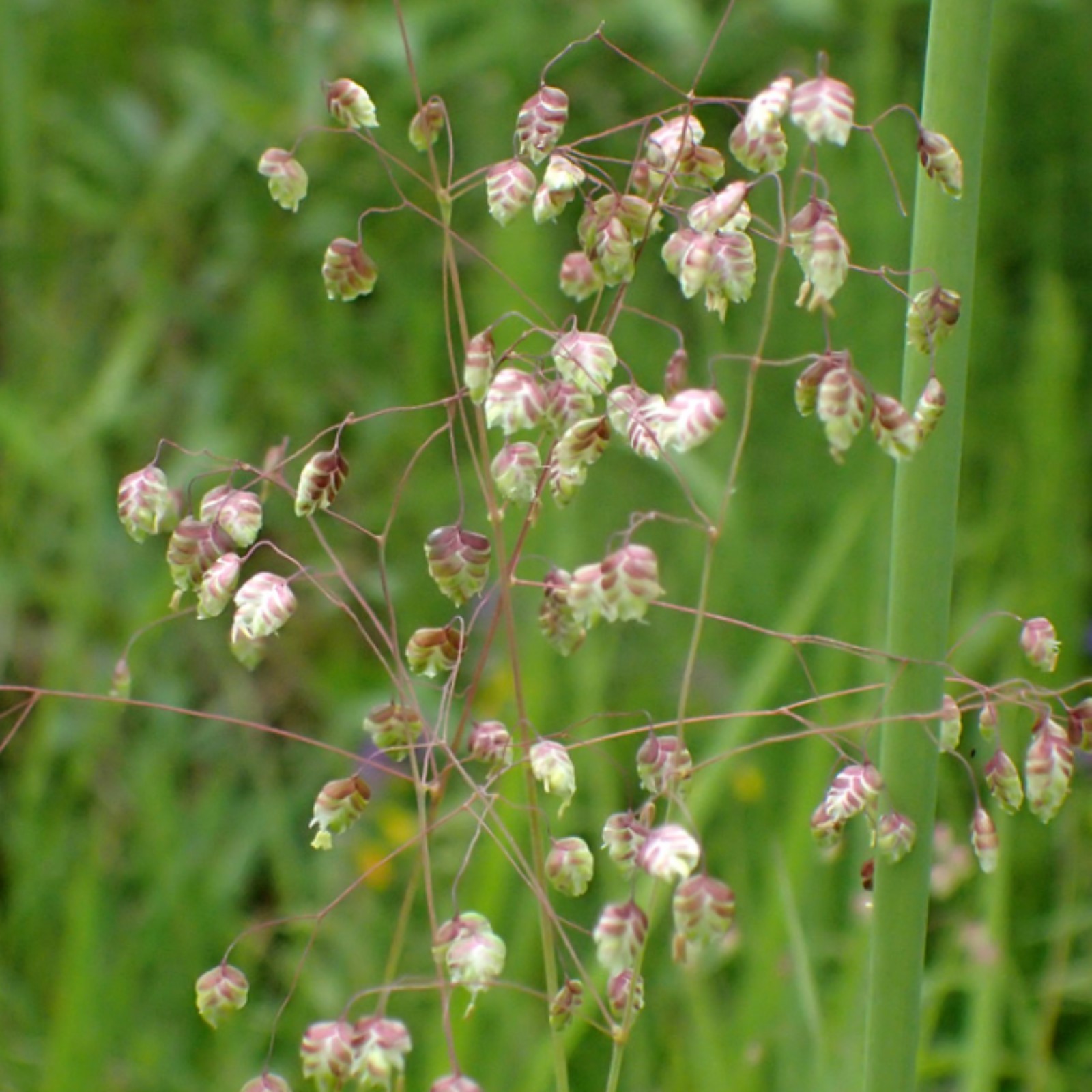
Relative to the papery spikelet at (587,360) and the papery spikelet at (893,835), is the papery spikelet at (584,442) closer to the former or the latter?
the papery spikelet at (587,360)

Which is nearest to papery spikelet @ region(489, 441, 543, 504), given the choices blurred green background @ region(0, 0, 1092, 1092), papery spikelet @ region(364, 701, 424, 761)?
papery spikelet @ region(364, 701, 424, 761)

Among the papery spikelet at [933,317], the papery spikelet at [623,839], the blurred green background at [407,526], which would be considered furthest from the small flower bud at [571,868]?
the blurred green background at [407,526]

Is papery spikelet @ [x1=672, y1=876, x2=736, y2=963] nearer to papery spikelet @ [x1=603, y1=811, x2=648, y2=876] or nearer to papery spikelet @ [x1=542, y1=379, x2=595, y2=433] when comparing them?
papery spikelet @ [x1=603, y1=811, x2=648, y2=876]

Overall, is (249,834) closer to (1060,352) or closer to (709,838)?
(709,838)

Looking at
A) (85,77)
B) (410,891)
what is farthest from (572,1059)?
(85,77)

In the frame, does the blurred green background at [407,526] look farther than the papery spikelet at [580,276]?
Yes
